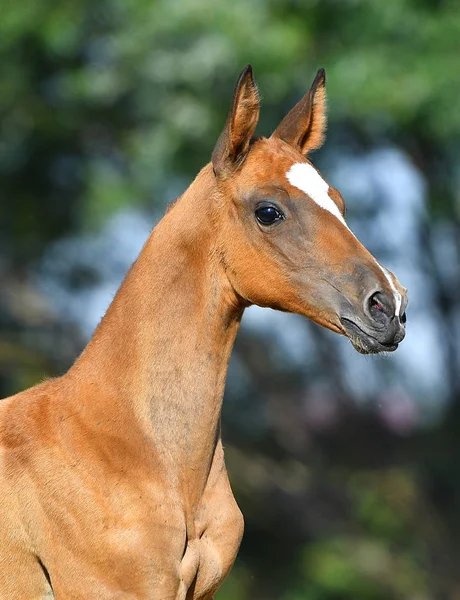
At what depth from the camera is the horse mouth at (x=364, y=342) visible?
4.50 meters

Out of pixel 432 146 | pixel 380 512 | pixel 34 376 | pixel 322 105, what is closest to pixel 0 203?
pixel 34 376

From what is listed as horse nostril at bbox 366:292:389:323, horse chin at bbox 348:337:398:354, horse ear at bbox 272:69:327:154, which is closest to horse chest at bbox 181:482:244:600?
horse chin at bbox 348:337:398:354

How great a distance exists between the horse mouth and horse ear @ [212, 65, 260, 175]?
37.8 inches

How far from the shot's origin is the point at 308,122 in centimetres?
545

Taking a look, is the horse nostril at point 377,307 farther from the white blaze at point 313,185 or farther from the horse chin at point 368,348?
the white blaze at point 313,185

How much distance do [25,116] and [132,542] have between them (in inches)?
477

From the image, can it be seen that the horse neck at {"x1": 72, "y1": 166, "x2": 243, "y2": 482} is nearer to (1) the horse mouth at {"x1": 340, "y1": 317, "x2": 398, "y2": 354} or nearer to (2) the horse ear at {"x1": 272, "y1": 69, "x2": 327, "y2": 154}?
(1) the horse mouth at {"x1": 340, "y1": 317, "x2": 398, "y2": 354}

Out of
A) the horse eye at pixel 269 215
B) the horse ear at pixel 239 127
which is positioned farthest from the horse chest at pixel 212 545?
the horse ear at pixel 239 127

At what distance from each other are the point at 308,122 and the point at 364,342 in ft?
4.75

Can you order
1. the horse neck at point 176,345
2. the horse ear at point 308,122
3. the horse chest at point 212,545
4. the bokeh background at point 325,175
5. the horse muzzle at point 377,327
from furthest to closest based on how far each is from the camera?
the bokeh background at point 325,175 < the horse ear at point 308,122 < the horse neck at point 176,345 < the horse chest at point 212,545 < the horse muzzle at point 377,327

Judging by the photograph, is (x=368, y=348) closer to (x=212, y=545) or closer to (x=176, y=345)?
(x=176, y=345)

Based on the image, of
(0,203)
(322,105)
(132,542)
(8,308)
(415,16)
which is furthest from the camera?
(8,308)

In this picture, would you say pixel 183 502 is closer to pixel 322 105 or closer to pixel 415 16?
pixel 322 105

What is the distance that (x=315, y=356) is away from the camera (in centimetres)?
1844
